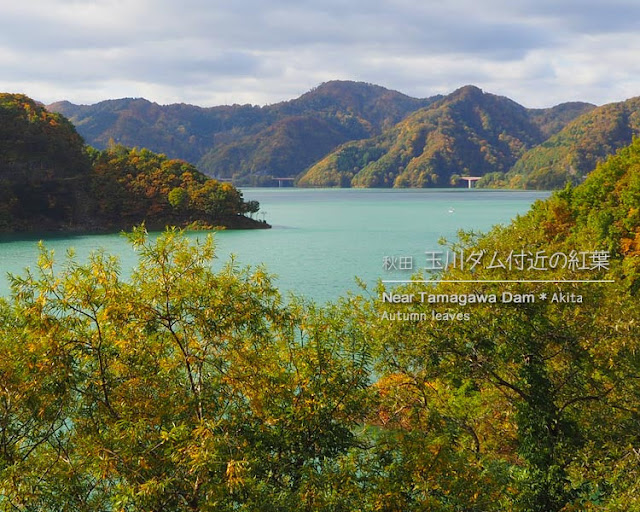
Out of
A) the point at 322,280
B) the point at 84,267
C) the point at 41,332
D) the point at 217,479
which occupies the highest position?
the point at 84,267

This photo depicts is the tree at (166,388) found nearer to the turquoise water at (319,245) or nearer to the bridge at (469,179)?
the turquoise water at (319,245)

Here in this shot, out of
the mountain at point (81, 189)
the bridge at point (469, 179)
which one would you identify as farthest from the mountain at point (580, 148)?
the mountain at point (81, 189)

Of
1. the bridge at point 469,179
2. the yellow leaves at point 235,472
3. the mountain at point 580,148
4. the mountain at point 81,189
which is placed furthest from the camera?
the bridge at point 469,179

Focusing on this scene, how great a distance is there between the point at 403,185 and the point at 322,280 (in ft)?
509

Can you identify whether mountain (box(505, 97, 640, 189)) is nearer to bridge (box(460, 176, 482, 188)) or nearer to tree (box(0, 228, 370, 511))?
bridge (box(460, 176, 482, 188))

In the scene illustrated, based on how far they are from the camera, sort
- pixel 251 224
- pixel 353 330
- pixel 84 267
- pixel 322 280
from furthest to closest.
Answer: pixel 251 224 < pixel 322 280 < pixel 353 330 < pixel 84 267

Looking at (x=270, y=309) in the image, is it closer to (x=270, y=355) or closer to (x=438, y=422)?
(x=270, y=355)

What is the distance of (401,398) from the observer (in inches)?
337

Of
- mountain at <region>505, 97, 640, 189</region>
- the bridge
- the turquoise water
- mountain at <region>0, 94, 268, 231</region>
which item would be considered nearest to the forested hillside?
the turquoise water

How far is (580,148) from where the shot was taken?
138 metres

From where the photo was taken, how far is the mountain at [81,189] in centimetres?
6172

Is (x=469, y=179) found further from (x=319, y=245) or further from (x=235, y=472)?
(x=235, y=472)

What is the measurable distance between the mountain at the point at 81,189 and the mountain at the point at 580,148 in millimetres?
91749

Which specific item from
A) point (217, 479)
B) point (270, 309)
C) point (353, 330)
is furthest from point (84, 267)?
point (353, 330)
